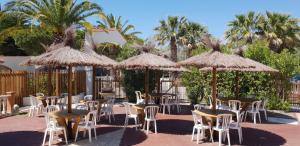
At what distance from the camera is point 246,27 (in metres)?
30.2

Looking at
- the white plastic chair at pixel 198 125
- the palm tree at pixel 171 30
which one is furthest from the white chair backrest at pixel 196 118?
the palm tree at pixel 171 30

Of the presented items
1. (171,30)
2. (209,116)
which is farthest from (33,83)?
(171,30)

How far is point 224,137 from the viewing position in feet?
32.5

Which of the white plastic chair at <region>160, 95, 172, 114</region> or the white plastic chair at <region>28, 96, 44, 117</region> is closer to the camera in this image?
the white plastic chair at <region>28, 96, 44, 117</region>

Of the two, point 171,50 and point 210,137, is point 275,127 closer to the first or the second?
point 210,137

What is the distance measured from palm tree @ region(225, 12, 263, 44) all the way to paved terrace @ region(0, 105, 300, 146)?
1760 cm

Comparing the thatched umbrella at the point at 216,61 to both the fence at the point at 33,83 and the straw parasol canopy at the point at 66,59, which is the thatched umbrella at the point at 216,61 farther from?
the fence at the point at 33,83

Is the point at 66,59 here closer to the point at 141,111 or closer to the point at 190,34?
the point at 141,111

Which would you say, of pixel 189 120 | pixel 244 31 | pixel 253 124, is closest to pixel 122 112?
pixel 189 120

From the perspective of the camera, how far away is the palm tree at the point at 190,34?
33.5m

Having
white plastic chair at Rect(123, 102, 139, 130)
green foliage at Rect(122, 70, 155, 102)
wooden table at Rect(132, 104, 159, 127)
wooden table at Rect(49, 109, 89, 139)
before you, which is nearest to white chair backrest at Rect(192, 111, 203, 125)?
wooden table at Rect(132, 104, 159, 127)

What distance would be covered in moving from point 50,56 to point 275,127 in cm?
819

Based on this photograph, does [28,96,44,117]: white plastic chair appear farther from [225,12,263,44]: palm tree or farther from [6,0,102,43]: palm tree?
[225,12,263,44]: palm tree

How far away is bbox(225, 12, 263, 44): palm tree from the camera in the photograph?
29406 mm
